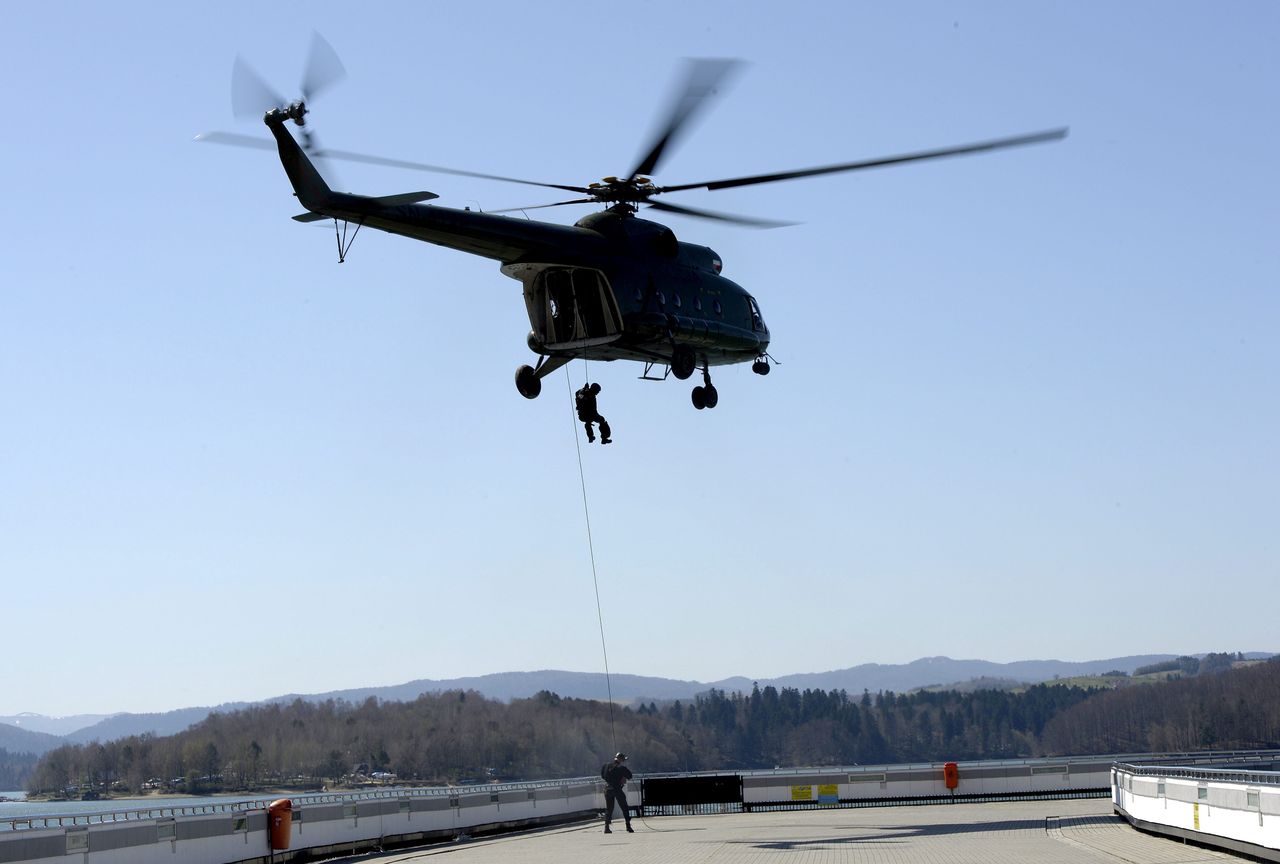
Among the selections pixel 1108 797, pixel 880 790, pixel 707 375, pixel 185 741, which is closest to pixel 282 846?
pixel 707 375

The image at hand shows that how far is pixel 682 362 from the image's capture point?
35875mm

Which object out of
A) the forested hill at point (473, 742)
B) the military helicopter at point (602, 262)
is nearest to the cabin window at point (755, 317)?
the military helicopter at point (602, 262)

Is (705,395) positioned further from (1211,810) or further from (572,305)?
(1211,810)

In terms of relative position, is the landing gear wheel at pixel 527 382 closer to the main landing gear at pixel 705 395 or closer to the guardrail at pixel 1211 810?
the main landing gear at pixel 705 395

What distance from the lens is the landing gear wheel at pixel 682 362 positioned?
35812 millimetres

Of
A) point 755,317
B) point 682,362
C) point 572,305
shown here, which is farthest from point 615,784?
point 755,317

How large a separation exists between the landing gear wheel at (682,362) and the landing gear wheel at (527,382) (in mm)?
3356

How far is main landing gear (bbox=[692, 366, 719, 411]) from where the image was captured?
37.7 m

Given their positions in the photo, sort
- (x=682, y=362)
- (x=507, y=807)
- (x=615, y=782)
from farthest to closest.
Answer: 1. (x=682, y=362)
2. (x=507, y=807)
3. (x=615, y=782)

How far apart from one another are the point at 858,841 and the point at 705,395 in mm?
14364

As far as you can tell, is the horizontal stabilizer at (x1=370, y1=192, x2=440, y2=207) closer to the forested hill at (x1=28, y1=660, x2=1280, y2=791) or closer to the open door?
the open door

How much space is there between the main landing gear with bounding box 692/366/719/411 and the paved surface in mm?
10278

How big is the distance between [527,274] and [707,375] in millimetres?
6143

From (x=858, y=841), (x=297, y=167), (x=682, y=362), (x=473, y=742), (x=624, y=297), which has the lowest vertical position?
(x=858, y=841)
